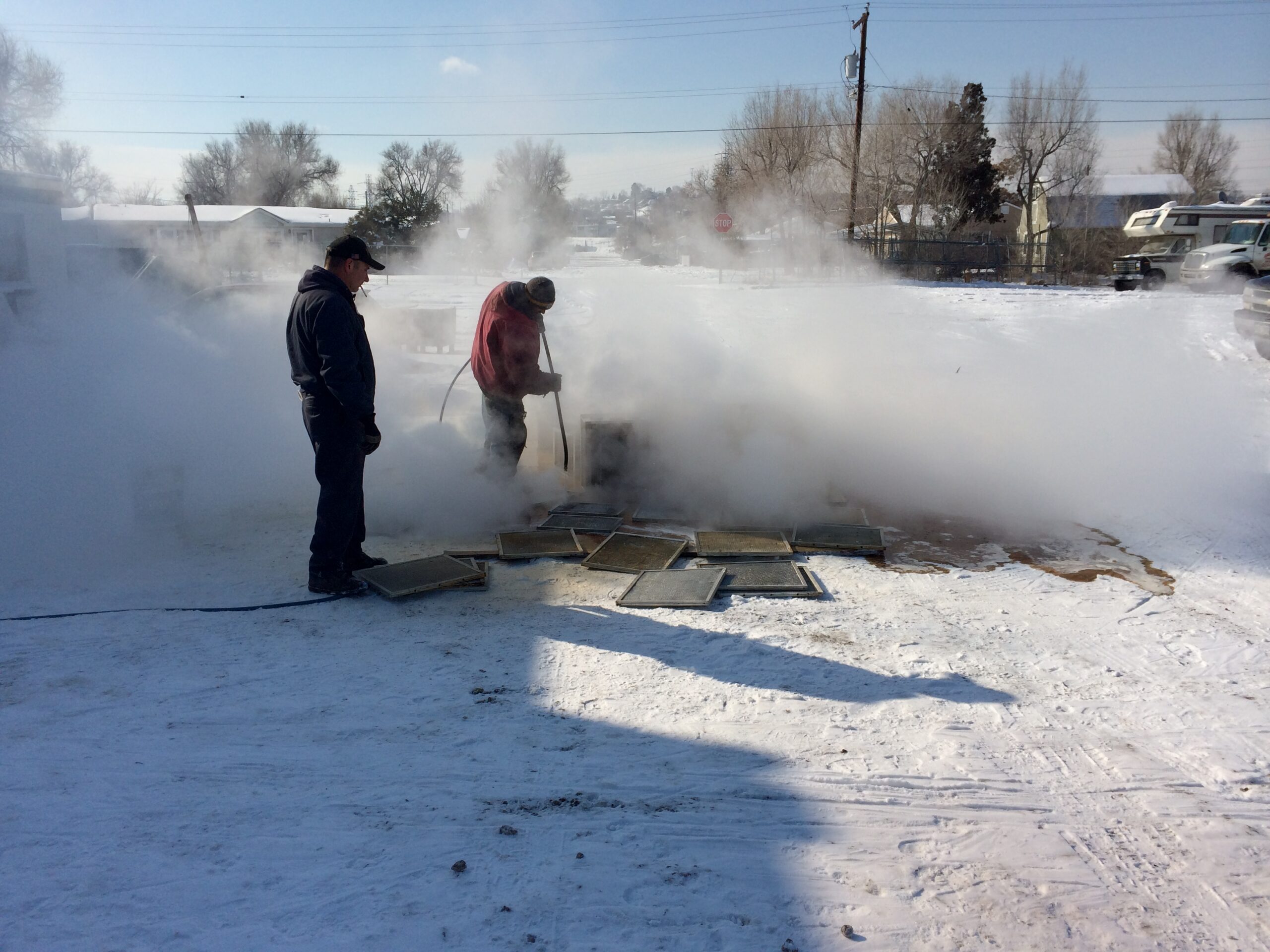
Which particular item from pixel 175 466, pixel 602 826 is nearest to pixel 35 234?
pixel 175 466

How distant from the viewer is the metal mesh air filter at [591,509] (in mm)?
6211

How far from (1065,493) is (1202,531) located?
1033 mm

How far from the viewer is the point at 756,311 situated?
14.6 meters

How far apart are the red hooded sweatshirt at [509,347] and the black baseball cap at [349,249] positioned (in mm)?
1549

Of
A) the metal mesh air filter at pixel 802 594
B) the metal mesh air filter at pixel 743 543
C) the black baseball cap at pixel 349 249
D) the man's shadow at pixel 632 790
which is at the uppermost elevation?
the black baseball cap at pixel 349 249

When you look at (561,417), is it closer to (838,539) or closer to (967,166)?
(838,539)

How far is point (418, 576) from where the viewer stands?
472cm

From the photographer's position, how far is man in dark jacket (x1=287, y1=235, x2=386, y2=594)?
438 cm

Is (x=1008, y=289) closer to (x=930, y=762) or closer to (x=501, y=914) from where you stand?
(x=930, y=762)

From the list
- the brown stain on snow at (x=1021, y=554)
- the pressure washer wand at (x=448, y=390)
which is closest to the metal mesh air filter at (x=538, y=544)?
the pressure washer wand at (x=448, y=390)

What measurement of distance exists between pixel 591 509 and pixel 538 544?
94 cm

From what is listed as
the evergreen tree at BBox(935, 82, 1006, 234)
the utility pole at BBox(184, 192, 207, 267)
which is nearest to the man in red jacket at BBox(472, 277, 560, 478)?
the utility pole at BBox(184, 192, 207, 267)

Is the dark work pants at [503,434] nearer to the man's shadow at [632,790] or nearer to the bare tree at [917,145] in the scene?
the man's shadow at [632,790]

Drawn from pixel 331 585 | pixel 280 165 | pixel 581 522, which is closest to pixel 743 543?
pixel 581 522
